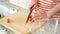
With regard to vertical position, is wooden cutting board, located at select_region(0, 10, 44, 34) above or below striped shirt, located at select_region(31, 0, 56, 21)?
below

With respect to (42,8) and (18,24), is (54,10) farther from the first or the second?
(18,24)

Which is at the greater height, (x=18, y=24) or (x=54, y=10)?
(x=54, y=10)

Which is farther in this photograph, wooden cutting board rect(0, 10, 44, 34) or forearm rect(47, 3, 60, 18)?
wooden cutting board rect(0, 10, 44, 34)

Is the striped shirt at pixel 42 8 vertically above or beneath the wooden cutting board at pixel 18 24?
above

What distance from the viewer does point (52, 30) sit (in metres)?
0.61

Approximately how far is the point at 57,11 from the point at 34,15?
136mm

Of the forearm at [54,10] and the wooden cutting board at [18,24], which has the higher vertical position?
the forearm at [54,10]

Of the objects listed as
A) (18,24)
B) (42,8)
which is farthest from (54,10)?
(18,24)

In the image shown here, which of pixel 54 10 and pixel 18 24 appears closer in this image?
pixel 54 10

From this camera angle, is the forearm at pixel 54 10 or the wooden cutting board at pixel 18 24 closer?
the forearm at pixel 54 10

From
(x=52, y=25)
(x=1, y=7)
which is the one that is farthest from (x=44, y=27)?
(x=1, y=7)

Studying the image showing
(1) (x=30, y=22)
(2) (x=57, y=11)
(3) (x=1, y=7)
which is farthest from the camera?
(3) (x=1, y=7)

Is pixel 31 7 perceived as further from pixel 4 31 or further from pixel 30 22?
pixel 4 31

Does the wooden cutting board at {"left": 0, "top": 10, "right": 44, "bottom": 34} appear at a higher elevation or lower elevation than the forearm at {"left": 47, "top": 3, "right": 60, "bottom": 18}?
lower
